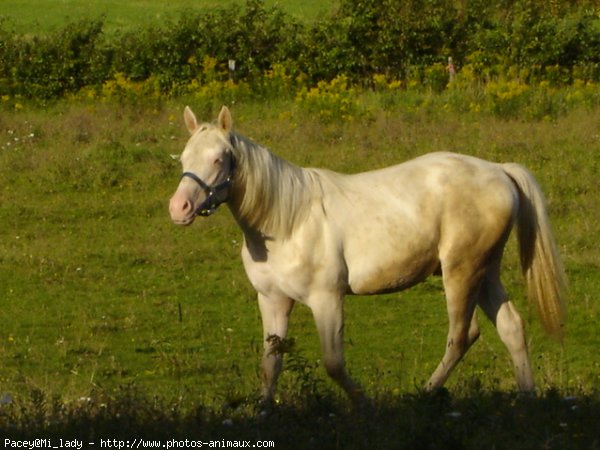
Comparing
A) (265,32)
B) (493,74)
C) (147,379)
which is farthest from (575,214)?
(265,32)

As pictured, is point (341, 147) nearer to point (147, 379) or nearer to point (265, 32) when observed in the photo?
point (265, 32)

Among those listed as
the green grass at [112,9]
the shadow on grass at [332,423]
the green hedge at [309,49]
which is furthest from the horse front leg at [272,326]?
the green grass at [112,9]

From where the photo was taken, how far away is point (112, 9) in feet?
132

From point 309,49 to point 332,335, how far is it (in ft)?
51.8

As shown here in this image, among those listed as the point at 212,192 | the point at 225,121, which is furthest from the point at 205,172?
the point at 225,121

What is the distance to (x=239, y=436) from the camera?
562cm

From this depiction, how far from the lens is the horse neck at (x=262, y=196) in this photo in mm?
7621

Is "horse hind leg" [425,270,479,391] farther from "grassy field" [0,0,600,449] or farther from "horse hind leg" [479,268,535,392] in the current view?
"horse hind leg" [479,268,535,392]

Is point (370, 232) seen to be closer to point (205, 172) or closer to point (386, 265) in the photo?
point (386, 265)

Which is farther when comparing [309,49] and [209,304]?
[309,49]

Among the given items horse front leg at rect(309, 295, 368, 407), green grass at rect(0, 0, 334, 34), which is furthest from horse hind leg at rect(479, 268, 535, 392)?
green grass at rect(0, 0, 334, 34)

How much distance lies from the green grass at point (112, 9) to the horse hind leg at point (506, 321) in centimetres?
A: 2823

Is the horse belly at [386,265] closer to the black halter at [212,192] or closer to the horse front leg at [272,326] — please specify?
the horse front leg at [272,326]

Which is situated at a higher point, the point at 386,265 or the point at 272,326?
the point at 386,265
